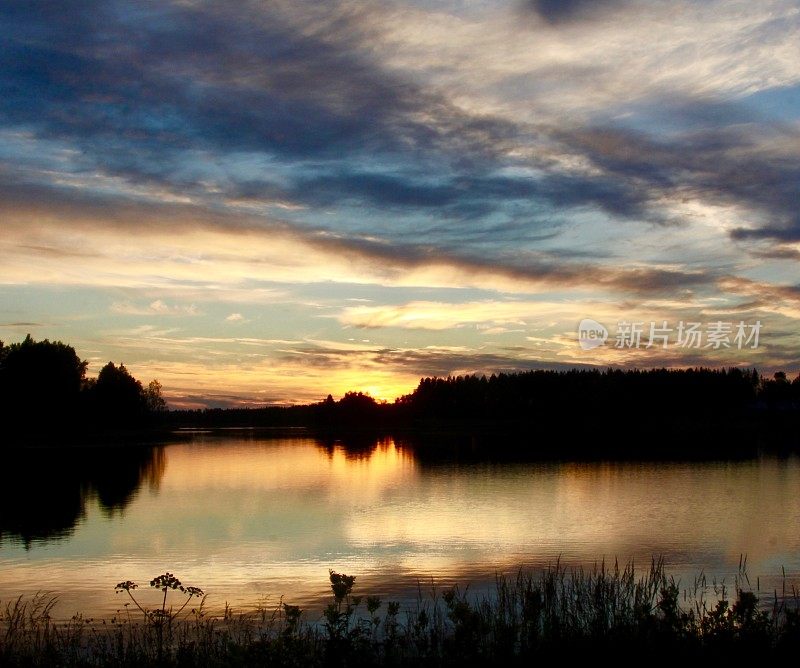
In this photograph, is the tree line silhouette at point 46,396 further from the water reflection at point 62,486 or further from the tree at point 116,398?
the water reflection at point 62,486

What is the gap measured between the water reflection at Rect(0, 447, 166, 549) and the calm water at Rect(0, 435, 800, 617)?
0.50ft

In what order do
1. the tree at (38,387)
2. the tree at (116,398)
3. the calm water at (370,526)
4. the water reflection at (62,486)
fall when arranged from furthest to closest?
the tree at (116,398) → the tree at (38,387) → the water reflection at (62,486) → the calm water at (370,526)

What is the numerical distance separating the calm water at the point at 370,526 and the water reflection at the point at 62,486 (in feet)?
0.50

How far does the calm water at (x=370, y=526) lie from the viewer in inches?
926

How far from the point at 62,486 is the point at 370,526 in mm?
25854

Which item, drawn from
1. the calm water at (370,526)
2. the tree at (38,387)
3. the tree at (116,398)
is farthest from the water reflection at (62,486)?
the tree at (116,398)

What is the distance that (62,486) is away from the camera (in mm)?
51000

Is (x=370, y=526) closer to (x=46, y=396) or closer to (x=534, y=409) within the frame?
(x=46, y=396)

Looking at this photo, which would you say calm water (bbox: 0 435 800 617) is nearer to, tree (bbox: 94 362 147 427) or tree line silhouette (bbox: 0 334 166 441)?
tree line silhouette (bbox: 0 334 166 441)

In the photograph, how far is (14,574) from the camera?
951 inches

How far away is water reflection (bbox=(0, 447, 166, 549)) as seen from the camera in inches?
1356

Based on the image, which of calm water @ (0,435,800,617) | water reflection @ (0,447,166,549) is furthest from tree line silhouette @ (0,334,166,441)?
calm water @ (0,435,800,617)

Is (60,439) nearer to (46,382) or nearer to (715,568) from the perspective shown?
(46,382)

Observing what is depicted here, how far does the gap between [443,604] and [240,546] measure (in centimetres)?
1317
